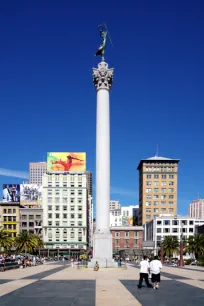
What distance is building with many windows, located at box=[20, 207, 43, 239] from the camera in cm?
13925

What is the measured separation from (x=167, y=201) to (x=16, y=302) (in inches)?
5730

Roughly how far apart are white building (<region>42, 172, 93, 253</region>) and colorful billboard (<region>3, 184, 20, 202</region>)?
9.96 m

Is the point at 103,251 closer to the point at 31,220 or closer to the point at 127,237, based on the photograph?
the point at 31,220

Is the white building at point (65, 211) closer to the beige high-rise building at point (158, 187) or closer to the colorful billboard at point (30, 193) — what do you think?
the colorful billboard at point (30, 193)

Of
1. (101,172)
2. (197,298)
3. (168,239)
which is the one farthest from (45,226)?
(197,298)

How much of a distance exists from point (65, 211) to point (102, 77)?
303ft

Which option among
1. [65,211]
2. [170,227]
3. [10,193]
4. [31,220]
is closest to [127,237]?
[170,227]

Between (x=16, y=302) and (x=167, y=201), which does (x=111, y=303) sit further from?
(x=167, y=201)

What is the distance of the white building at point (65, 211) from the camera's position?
13688 centimetres

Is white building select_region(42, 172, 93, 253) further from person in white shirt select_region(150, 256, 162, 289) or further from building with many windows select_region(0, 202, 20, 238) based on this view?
person in white shirt select_region(150, 256, 162, 289)

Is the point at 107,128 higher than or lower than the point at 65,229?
higher

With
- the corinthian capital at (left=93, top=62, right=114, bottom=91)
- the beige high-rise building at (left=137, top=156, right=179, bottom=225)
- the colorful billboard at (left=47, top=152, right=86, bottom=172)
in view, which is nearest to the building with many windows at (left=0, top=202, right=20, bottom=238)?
the colorful billboard at (left=47, top=152, right=86, bottom=172)

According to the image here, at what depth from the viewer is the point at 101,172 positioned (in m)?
52.1

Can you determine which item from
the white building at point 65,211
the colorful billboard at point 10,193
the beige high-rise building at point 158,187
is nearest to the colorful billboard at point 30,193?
the colorful billboard at point 10,193
